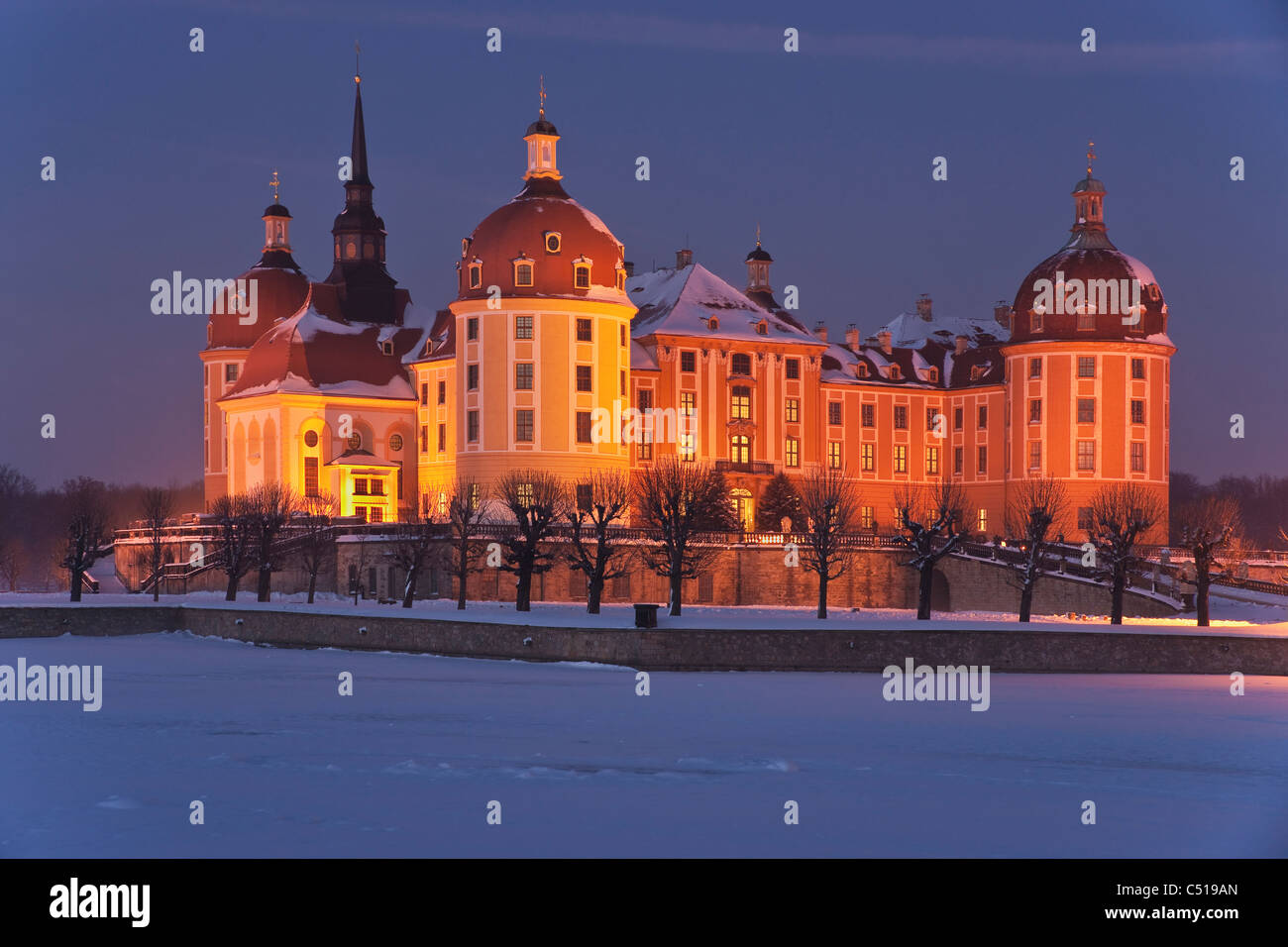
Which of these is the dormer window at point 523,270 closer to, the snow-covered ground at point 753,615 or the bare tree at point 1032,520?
the snow-covered ground at point 753,615

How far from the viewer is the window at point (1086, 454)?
76000 mm

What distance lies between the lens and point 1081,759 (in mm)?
26719

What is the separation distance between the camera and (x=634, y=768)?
25.2 m

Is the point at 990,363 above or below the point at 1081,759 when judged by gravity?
above

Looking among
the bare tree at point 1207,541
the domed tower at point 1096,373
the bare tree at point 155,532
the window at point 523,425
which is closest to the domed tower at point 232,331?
the bare tree at point 155,532

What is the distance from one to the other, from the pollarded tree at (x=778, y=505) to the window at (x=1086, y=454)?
12.9 meters

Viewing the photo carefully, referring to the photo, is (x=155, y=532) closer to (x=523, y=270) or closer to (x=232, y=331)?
(x=523, y=270)

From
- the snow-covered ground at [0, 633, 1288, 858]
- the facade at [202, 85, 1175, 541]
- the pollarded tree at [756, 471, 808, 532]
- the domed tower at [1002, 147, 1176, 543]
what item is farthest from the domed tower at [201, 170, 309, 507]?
the snow-covered ground at [0, 633, 1288, 858]

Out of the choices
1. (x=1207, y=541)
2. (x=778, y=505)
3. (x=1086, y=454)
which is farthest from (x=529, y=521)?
(x=1086, y=454)

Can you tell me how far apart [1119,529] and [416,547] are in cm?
2198

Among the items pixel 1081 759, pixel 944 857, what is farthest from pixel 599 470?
pixel 944 857
